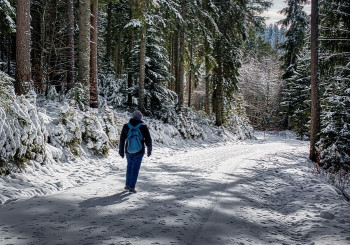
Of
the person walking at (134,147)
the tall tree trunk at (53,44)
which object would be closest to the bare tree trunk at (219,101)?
the tall tree trunk at (53,44)

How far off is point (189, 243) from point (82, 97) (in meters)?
9.34

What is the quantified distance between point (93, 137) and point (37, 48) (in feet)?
35.4

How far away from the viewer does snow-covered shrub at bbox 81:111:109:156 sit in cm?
1023

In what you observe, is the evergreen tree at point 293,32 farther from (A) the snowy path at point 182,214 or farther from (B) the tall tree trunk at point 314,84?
(A) the snowy path at point 182,214

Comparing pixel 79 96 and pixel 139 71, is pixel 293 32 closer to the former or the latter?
pixel 139 71

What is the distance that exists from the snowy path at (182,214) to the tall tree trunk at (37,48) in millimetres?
7029

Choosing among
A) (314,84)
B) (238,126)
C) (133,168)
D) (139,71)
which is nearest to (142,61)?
(139,71)

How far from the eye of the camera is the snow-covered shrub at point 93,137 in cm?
1023

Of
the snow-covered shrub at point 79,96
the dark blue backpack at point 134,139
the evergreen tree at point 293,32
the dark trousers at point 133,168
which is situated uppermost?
the evergreen tree at point 293,32

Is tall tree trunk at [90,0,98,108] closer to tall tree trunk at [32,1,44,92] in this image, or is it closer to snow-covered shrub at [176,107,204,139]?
tall tree trunk at [32,1,44,92]

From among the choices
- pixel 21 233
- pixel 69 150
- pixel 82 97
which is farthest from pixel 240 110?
pixel 21 233

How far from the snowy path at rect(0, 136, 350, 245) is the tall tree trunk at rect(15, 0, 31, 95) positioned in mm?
4692

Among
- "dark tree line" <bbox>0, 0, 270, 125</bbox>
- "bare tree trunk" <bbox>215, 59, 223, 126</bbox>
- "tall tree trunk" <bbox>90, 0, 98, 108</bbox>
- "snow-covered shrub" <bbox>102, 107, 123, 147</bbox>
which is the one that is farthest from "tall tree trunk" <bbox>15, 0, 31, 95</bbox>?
"bare tree trunk" <bbox>215, 59, 223, 126</bbox>

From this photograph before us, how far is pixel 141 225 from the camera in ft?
14.5
